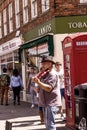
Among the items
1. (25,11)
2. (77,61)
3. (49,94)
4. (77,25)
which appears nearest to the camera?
(49,94)

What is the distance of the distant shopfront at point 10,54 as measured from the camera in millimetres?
27775

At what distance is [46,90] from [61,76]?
6.36 m

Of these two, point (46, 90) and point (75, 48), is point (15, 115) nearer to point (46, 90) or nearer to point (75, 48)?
point (75, 48)

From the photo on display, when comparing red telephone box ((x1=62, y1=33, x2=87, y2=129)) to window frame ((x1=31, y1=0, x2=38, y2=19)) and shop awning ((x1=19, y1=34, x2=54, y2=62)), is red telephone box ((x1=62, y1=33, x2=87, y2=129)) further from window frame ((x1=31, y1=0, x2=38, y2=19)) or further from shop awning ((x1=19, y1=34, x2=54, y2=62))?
window frame ((x1=31, y1=0, x2=38, y2=19))

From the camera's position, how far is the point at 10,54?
3056 centimetres

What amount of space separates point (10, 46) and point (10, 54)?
Answer: 1.28 m

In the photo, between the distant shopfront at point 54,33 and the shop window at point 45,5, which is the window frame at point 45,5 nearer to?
the shop window at point 45,5

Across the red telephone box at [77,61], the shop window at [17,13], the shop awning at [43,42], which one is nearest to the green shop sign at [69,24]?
the shop awning at [43,42]

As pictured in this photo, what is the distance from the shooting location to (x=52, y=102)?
32.8 feet

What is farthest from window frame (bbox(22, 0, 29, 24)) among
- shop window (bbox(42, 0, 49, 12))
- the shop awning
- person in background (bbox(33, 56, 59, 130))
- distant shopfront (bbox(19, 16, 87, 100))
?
person in background (bbox(33, 56, 59, 130))

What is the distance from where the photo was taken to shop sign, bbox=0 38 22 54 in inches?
1074

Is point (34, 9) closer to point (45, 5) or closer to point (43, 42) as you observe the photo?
point (45, 5)

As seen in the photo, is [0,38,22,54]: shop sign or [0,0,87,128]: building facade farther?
[0,38,22,54]: shop sign

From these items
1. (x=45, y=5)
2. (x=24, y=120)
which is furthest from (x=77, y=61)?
(x=45, y=5)
